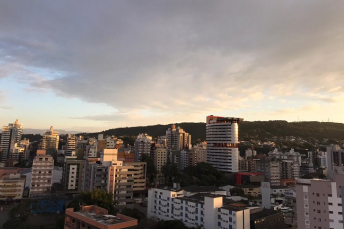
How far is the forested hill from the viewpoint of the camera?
5116 inches

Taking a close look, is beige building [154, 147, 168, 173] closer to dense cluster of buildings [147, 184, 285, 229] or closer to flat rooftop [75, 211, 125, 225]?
dense cluster of buildings [147, 184, 285, 229]

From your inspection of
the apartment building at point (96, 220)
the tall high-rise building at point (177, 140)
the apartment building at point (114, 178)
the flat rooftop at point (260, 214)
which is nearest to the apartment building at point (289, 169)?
the tall high-rise building at point (177, 140)

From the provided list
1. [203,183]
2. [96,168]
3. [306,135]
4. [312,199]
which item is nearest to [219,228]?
[312,199]

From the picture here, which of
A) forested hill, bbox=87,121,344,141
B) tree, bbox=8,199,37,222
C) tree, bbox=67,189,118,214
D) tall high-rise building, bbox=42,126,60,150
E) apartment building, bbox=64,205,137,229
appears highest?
forested hill, bbox=87,121,344,141

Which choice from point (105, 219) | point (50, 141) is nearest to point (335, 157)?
point (105, 219)

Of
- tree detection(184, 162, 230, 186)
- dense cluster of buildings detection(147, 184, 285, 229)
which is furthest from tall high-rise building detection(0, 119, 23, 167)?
dense cluster of buildings detection(147, 184, 285, 229)

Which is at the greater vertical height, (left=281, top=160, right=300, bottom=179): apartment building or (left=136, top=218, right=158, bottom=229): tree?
(left=281, top=160, right=300, bottom=179): apartment building

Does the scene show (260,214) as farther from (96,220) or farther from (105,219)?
(96,220)

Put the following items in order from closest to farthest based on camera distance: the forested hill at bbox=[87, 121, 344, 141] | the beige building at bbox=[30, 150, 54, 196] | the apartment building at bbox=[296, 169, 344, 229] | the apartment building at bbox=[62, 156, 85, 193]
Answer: the apartment building at bbox=[296, 169, 344, 229], the beige building at bbox=[30, 150, 54, 196], the apartment building at bbox=[62, 156, 85, 193], the forested hill at bbox=[87, 121, 344, 141]

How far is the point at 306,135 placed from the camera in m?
130

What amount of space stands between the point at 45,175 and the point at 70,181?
17.3 ft

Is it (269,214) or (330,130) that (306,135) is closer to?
(330,130)

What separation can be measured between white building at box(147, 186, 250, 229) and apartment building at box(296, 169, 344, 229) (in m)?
5.73

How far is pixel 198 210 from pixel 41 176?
28096mm
